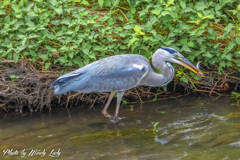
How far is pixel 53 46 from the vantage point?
5.57 m

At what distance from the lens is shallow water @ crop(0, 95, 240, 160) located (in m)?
3.97

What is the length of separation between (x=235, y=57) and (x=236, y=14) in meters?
0.71

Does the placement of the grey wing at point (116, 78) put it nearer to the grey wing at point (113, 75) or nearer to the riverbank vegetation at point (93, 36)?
the grey wing at point (113, 75)

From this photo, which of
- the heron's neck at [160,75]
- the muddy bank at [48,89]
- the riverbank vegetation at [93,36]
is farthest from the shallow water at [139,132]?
the heron's neck at [160,75]

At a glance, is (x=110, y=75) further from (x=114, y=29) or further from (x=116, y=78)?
(x=114, y=29)

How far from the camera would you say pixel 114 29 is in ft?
18.0

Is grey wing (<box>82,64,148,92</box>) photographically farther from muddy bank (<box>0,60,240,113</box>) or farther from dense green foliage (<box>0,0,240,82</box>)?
muddy bank (<box>0,60,240,113</box>)

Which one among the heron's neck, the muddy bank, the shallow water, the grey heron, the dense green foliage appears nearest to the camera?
the shallow water

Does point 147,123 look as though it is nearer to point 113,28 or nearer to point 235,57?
point 113,28

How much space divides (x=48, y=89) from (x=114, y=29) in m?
1.46

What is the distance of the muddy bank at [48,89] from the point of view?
220 inches

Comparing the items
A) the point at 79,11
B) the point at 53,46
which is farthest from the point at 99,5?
the point at 53,46

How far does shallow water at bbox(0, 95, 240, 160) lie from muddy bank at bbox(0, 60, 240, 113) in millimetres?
205

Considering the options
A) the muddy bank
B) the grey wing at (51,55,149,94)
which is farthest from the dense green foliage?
the grey wing at (51,55,149,94)
